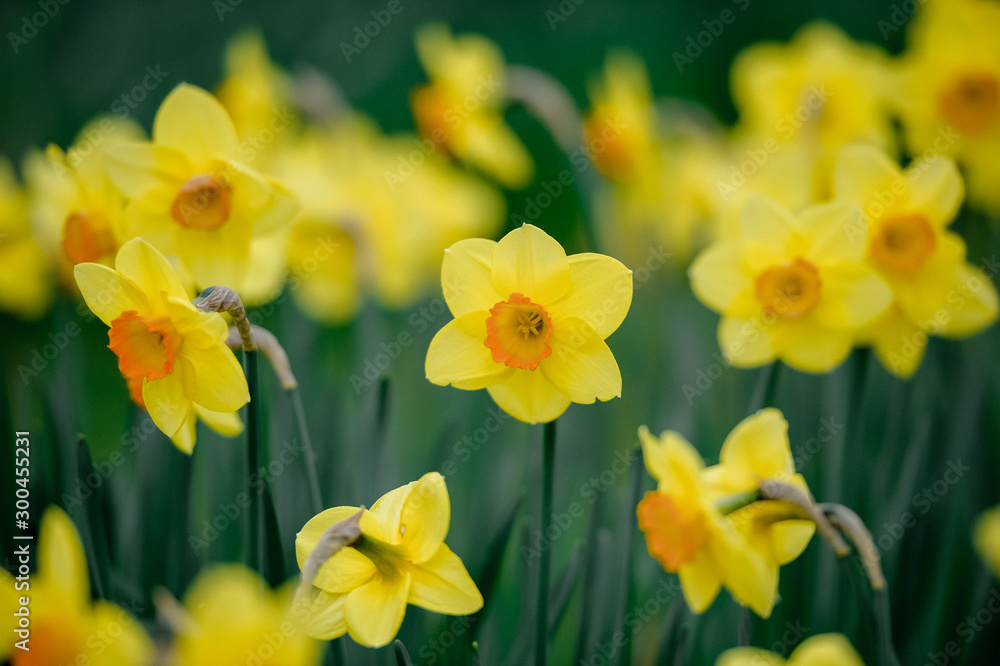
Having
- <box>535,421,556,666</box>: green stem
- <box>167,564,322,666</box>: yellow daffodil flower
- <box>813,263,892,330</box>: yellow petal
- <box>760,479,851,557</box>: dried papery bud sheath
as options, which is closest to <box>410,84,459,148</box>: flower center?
<box>813,263,892,330</box>: yellow petal

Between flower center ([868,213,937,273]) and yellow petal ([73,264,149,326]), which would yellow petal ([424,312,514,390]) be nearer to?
yellow petal ([73,264,149,326])

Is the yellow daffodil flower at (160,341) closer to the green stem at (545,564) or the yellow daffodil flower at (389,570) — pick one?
the yellow daffodil flower at (389,570)

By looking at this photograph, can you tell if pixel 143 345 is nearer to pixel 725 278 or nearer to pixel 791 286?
pixel 725 278

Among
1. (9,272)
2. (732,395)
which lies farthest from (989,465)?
(9,272)

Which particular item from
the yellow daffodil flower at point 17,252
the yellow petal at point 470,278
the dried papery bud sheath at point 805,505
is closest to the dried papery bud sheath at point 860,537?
the dried papery bud sheath at point 805,505

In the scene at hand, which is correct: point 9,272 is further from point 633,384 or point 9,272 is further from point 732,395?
point 732,395

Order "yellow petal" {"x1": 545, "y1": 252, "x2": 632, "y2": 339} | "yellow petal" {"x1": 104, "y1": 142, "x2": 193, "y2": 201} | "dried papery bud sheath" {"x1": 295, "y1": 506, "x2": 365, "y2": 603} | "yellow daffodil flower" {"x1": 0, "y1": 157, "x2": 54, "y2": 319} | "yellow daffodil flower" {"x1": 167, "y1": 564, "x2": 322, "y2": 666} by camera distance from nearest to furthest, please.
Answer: "yellow daffodil flower" {"x1": 167, "y1": 564, "x2": 322, "y2": 666}
"dried papery bud sheath" {"x1": 295, "y1": 506, "x2": 365, "y2": 603}
"yellow petal" {"x1": 545, "y1": 252, "x2": 632, "y2": 339}
"yellow petal" {"x1": 104, "y1": 142, "x2": 193, "y2": 201}
"yellow daffodil flower" {"x1": 0, "y1": 157, "x2": 54, "y2": 319}

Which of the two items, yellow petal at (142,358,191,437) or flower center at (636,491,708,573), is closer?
flower center at (636,491,708,573)

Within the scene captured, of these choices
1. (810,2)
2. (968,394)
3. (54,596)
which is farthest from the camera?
(810,2)
